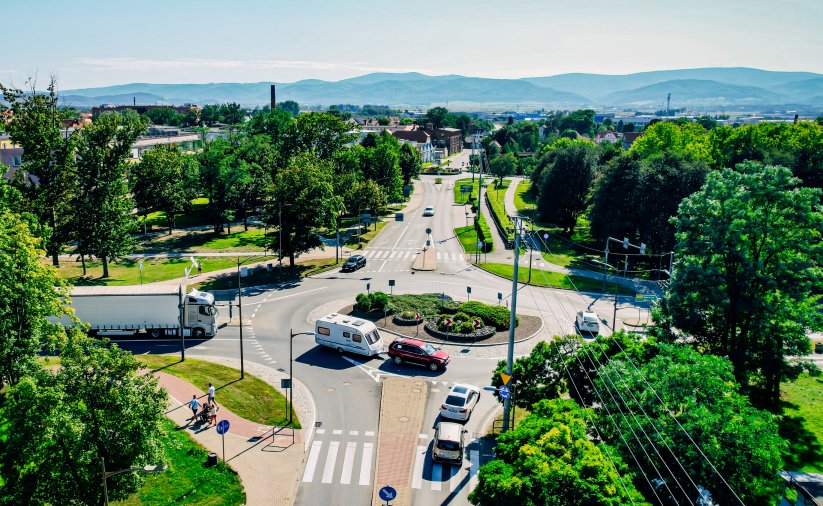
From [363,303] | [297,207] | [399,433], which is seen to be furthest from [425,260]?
[399,433]

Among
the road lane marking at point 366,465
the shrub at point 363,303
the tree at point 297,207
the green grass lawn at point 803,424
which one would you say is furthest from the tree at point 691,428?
the tree at point 297,207

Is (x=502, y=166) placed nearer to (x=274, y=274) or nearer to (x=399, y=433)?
(x=274, y=274)

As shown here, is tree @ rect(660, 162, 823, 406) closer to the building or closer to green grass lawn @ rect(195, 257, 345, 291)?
green grass lawn @ rect(195, 257, 345, 291)

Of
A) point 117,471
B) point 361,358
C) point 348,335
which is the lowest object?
point 361,358

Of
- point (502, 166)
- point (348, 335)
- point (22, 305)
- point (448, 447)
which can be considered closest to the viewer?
point (448, 447)

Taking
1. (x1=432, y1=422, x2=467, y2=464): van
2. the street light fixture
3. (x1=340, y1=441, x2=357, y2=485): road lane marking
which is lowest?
(x1=340, y1=441, x2=357, y2=485): road lane marking

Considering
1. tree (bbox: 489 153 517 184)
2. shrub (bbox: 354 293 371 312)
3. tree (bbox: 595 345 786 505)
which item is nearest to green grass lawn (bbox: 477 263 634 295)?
shrub (bbox: 354 293 371 312)

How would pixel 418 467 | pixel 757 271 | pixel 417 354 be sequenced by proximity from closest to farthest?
1. pixel 418 467
2. pixel 757 271
3. pixel 417 354
